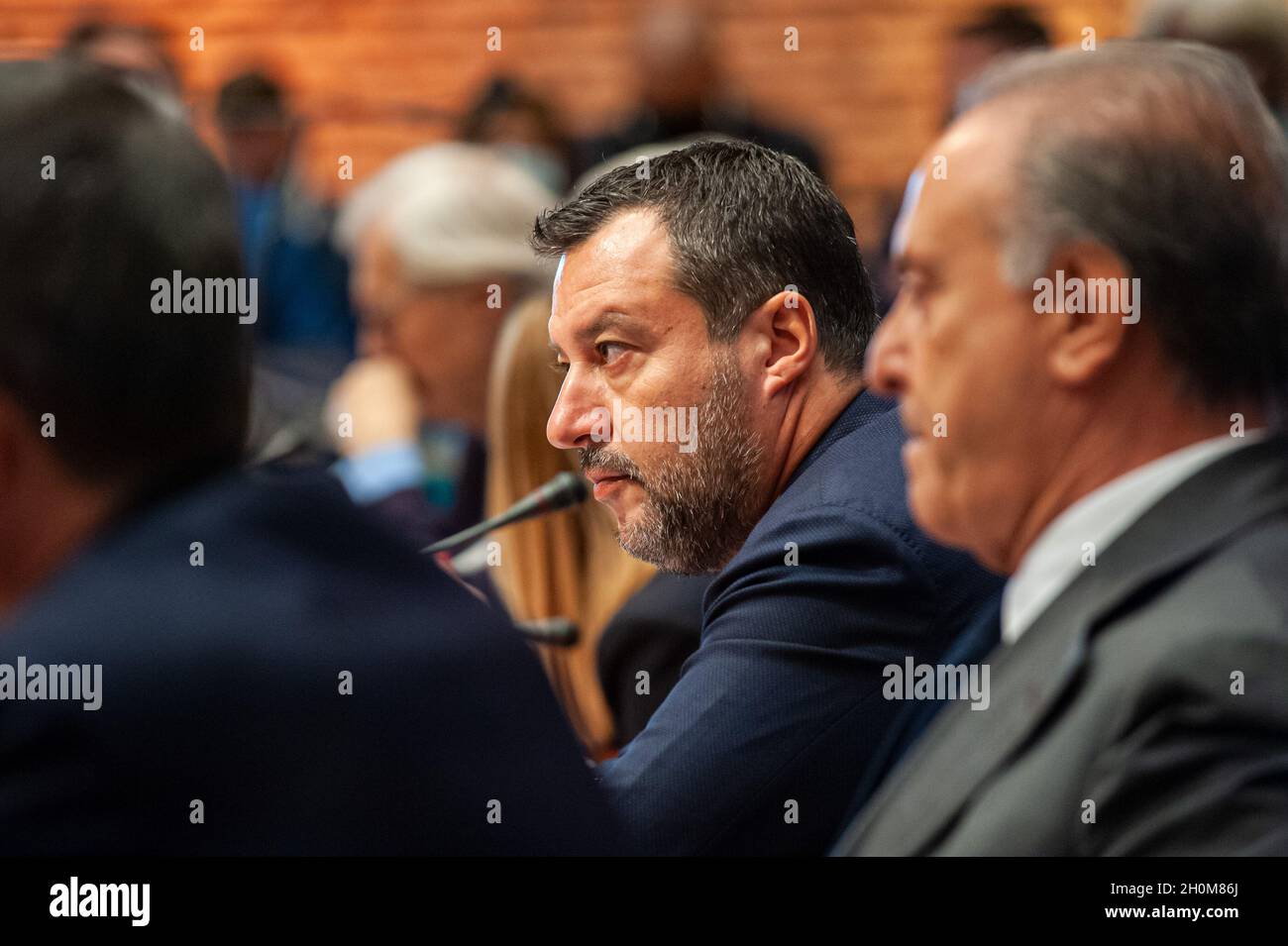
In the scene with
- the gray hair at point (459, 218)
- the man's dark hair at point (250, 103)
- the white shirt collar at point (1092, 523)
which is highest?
the man's dark hair at point (250, 103)

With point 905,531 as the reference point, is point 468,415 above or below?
above

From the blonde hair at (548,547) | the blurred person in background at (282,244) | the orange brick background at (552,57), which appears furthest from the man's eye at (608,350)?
the orange brick background at (552,57)

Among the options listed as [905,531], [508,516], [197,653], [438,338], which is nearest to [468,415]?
[438,338]

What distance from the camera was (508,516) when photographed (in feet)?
6.45

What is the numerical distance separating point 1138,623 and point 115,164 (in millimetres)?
702

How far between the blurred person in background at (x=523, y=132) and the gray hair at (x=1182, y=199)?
2.91m

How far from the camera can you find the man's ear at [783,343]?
171 centimetres

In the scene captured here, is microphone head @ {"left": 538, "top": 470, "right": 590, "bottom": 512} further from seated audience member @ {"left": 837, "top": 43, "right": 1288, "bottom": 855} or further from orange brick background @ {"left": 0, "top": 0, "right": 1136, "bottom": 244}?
orange brick background @ {"left": 0, "top": 0, "right": 1136, "bottom": 244}

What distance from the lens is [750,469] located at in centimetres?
175

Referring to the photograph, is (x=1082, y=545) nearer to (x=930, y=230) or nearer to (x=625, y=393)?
(x=930, y=230)

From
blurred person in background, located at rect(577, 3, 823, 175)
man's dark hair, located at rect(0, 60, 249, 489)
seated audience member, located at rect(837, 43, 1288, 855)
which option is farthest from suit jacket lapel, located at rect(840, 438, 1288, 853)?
blurred person in background, located at rect(577, 3, 823, 175)

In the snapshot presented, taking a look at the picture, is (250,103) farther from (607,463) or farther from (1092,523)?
(1092,523)

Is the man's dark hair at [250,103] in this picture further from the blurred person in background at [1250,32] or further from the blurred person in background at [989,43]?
the blurred person in background at [1250,32]
